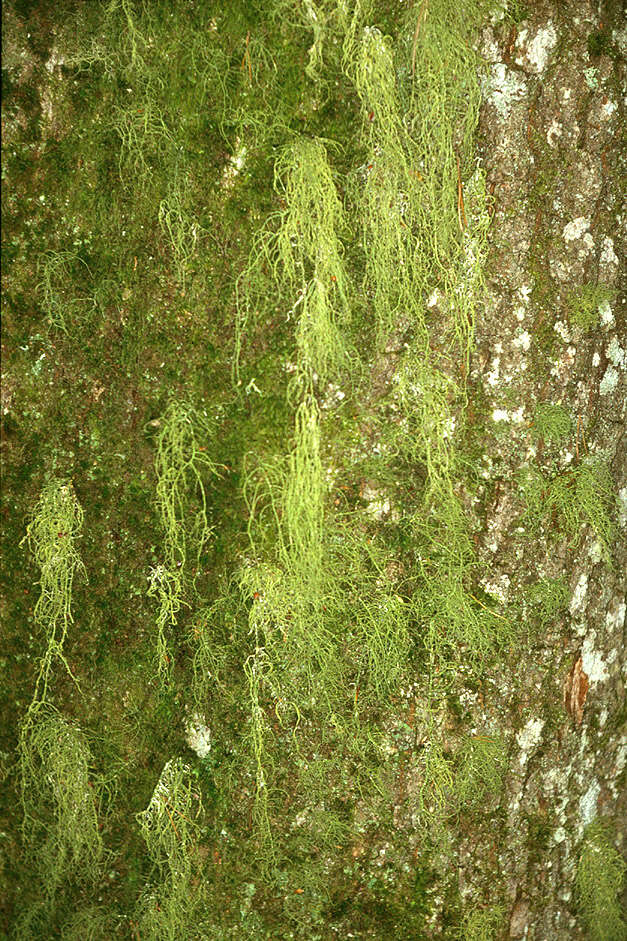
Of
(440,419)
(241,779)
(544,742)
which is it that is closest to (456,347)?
(440,419)

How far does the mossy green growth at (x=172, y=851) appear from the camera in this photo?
6.07ft

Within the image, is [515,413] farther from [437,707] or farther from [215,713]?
[215,713]

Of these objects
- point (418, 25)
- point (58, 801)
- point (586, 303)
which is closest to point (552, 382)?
point (586, 303)

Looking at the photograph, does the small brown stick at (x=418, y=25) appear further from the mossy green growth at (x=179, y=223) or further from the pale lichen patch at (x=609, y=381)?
the pale lichen patch at (x=609, y=381)

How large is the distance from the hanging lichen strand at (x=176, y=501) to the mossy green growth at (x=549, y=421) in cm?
77

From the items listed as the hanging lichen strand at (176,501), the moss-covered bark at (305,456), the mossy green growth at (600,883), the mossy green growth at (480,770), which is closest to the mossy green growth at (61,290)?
the moss-covered bark at (305,456)

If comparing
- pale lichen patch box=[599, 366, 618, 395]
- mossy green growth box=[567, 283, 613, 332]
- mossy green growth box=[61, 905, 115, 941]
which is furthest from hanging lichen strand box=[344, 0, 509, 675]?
mossy green growth box=[61, 905, 115, 941]

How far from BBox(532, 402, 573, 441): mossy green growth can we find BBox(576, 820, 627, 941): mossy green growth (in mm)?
1078

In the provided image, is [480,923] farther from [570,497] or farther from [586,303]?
[586,303]

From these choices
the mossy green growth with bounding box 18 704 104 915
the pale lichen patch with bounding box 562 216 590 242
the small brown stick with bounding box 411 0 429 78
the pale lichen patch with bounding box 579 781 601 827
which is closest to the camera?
the small brown stick with bounding box 411 0 429 78

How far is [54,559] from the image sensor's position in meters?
1.81

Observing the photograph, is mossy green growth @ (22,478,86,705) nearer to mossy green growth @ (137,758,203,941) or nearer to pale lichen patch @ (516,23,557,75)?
mossy green growth @ (137,758,203,941)

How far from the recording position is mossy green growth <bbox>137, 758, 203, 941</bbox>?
72.9 inches

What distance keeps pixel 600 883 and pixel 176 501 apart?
60.0 inches
